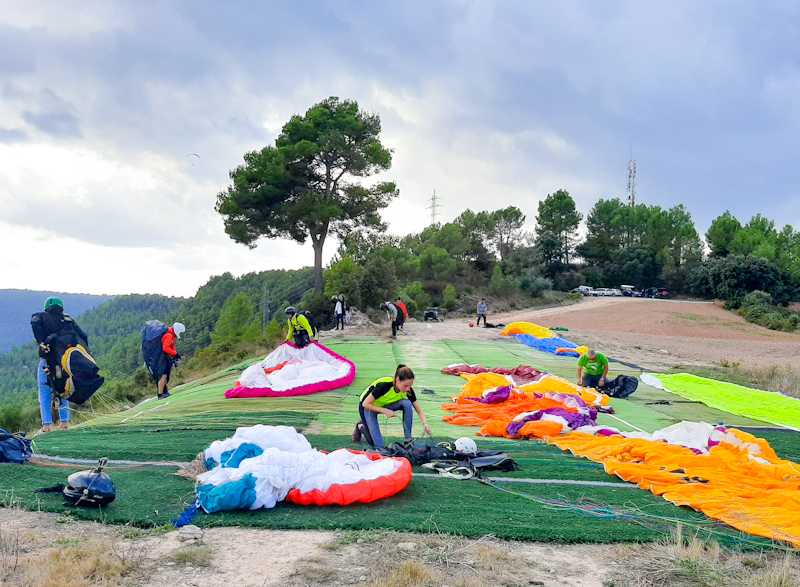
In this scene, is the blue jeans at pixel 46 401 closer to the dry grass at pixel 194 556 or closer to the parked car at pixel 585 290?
the dry grass at pixel 194 556

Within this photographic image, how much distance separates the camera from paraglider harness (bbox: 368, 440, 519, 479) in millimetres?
5062

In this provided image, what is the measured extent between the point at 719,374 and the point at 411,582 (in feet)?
44.0

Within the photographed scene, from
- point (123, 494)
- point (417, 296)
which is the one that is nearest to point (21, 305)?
point (417, 296)

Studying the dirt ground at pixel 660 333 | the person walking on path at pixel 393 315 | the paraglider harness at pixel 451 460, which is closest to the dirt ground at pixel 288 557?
the paraglider harness at pixel 451 460

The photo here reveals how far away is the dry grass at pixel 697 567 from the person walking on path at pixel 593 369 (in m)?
6.88

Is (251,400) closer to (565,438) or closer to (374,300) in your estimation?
(565,438)

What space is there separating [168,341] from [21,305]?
80.4 metres

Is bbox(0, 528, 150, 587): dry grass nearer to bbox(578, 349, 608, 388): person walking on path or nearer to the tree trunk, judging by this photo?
bbox(578, 349, 608, 388): person walking on path

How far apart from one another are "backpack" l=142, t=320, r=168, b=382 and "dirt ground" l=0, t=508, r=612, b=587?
5908mm

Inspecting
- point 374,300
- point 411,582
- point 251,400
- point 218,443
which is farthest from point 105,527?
point 374,300

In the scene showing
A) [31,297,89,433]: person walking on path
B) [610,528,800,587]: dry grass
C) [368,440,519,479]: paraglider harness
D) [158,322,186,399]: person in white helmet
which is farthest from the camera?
[158,322,186,399]: person in white helmet

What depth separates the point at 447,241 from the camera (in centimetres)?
5009

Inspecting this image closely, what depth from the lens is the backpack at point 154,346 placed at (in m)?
9.41

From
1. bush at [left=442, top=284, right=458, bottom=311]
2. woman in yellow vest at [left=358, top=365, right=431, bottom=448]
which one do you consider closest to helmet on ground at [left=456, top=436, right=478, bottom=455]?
woman in yellow vest at [left=358, top=365, right=431, bottom=448]
